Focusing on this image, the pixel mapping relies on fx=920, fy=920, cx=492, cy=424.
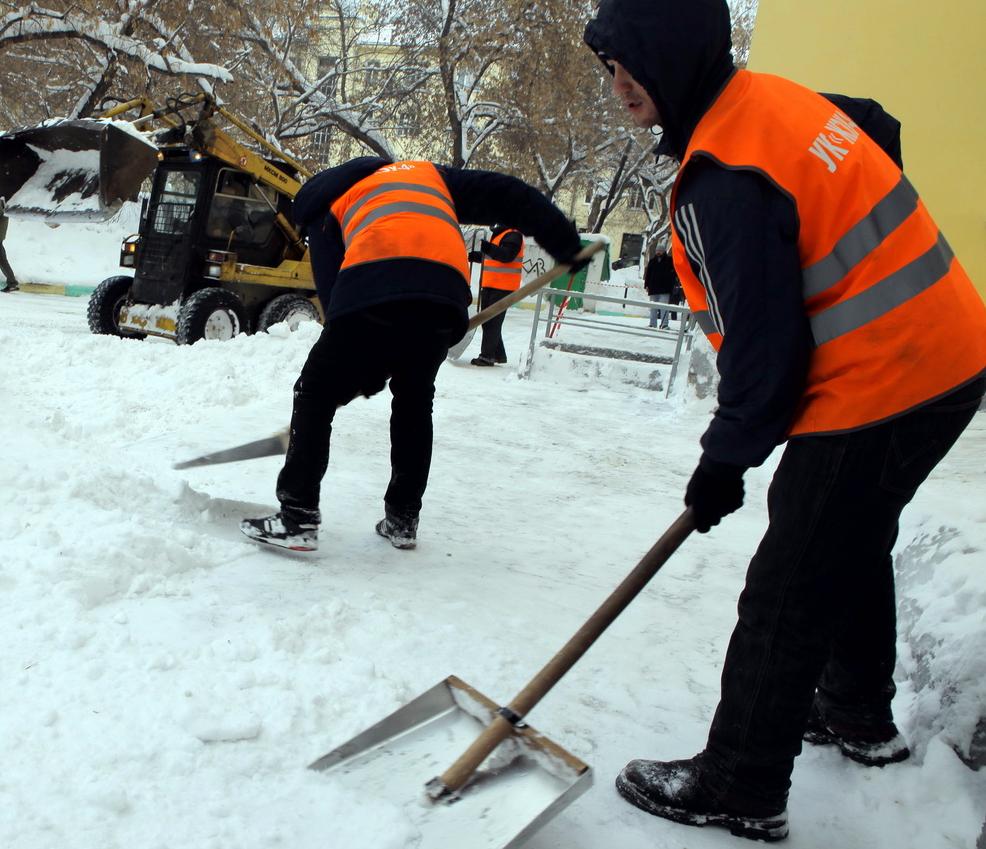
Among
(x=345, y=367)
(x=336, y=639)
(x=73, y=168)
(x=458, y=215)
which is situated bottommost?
(x=336, y=639)

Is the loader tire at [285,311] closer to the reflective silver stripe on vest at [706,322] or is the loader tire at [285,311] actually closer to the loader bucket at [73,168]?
the loader bucket at [73,168]

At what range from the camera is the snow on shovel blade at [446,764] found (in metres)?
1.70

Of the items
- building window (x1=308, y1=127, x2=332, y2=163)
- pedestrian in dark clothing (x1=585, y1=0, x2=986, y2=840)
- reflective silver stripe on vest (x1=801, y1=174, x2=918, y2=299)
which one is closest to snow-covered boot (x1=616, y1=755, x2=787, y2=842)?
pedestrian in dark clothing (x1=585, y1=0, x2=986, y2=840)

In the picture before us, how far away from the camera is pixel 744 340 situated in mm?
1675

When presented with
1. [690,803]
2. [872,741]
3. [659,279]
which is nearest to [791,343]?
[690,803]

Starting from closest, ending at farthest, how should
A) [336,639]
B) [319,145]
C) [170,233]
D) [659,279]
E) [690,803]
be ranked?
1. [690,803]
2. [336,639]
3. [170,233]
4. [659,279]
5. [319,145]

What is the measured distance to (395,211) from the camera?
121 inches

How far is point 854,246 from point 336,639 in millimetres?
1611

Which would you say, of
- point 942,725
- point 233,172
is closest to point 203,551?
point 942,725

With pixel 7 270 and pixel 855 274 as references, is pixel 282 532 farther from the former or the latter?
pixel 7 270

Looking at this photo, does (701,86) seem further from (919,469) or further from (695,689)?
(695,689)

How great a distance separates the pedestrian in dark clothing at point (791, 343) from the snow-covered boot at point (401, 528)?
5.57 feet

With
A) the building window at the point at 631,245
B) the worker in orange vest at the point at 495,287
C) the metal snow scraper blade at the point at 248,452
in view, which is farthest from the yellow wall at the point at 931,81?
the building window at the point at 631,245

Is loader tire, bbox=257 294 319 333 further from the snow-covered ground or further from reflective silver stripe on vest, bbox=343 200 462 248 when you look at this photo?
reflective silver stripe on vest, bbox=343 200 462 248
